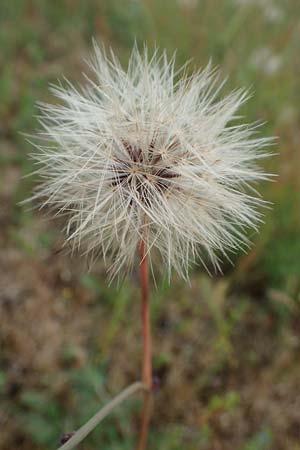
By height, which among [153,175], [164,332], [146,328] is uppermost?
[153,175]

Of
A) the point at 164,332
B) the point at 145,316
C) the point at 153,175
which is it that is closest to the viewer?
the point at 153,175

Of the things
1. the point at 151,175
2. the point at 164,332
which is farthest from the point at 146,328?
the point at 164,332

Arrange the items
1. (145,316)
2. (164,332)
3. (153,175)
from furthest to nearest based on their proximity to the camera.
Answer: (164,332), (145,316), (153,175)

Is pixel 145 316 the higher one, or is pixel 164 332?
pixel 145 316

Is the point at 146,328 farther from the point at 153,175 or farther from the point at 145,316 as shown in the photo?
the point at 153,175

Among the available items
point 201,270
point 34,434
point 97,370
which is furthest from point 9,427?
point 201,270

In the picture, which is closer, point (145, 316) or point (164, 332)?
point (145, 316)

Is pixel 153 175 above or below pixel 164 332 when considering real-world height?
above

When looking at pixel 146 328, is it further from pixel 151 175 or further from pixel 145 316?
pixel 151 175

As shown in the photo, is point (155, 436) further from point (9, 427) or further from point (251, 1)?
point (251, 1)

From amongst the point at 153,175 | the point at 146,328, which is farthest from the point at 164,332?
the point at 153,175
